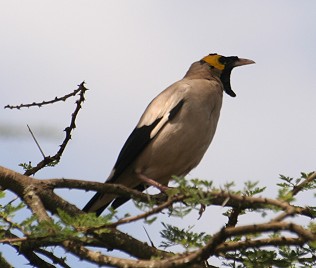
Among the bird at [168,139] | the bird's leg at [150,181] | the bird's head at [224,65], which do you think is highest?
the bird's head at [224,65]

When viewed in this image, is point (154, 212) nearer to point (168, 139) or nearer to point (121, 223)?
point (121, 223)

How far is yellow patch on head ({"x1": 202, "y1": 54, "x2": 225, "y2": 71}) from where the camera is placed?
855 cm

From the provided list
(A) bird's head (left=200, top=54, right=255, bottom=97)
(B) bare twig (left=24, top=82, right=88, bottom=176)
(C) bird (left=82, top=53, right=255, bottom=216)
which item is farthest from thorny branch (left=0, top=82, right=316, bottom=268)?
(A) bird's head (left=200, top=54, right=255, bottom=97)

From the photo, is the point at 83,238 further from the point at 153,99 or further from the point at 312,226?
the point at 153,99

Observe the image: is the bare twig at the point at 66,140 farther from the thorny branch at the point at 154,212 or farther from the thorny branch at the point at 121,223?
the thorny branch at the point at 154,212

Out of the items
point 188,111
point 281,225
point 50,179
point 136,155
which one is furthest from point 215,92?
point 281,225

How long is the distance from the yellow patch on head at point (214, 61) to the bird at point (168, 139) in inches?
43.4

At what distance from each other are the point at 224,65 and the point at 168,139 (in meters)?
1.99

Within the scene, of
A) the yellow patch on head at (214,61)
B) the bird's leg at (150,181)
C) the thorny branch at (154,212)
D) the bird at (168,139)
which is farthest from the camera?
the yellow patch on head at (214,61)

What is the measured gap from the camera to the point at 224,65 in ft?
28.4

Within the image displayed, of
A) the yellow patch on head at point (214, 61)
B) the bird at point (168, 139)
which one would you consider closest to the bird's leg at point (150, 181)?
the bird at point (168, 139)

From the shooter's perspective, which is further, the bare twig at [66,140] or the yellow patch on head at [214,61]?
the yellow patch on head at [214,61]

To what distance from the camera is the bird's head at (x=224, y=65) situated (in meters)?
8.56

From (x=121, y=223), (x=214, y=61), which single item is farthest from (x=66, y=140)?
(x=214, y=61)
